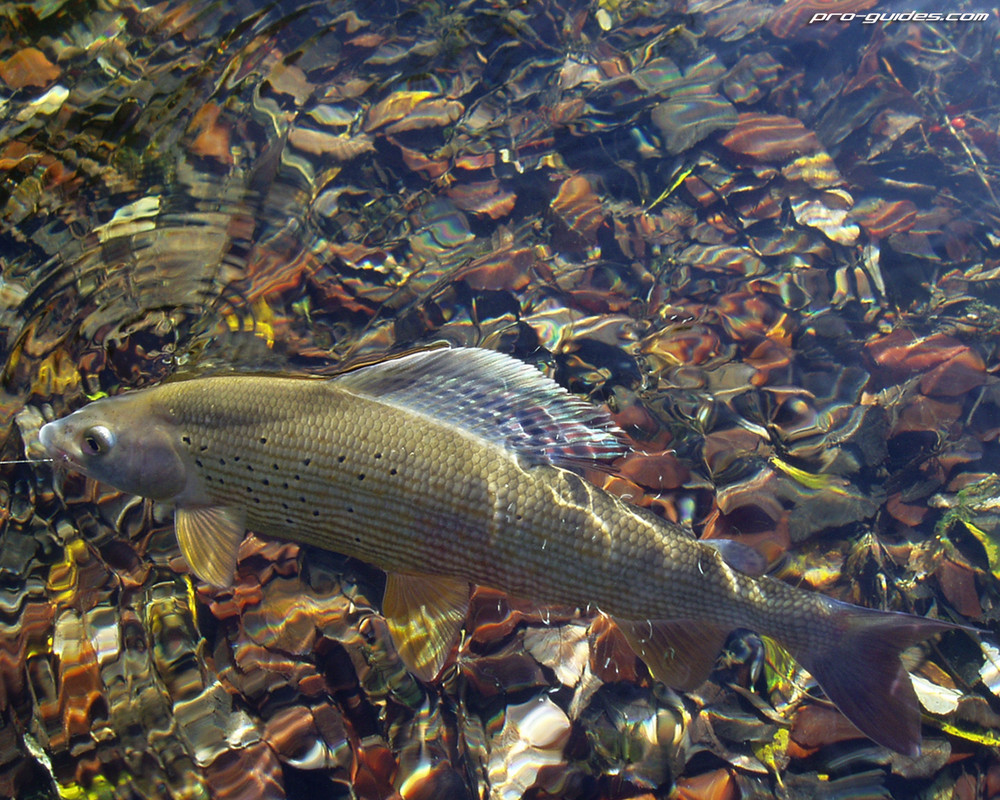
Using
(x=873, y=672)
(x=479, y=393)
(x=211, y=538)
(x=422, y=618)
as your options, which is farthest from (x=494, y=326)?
(x=873, y=672)

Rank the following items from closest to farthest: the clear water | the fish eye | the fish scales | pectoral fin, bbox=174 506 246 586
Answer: the fish scales < the fish eye < pectoral fin, bbox=174 506 246 586 < the clear water

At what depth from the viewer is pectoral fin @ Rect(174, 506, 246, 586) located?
3043 millimetres

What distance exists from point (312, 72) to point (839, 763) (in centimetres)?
599

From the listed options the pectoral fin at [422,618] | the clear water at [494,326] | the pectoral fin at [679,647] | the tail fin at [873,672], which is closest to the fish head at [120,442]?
the clear water at [494,326]

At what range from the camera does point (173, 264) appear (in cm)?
398

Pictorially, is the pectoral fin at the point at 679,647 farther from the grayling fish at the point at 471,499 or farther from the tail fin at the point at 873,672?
the tail fin at the point at 873,672

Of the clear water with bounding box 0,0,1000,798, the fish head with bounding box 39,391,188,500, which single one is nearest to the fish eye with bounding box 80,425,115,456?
the fish head with bounding box 39,391,188,500

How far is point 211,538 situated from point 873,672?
10.7ft

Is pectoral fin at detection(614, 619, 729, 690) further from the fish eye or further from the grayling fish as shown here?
the fish eye

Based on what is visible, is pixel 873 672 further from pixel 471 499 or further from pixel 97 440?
pixel 97 440

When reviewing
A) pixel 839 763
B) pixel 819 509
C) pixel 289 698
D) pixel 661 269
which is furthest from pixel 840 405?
pixel 289 698

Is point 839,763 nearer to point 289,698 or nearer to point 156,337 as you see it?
point 289,698

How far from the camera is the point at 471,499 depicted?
2.77 metres

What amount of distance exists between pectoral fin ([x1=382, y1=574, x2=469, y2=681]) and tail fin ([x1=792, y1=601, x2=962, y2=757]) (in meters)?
1.70
